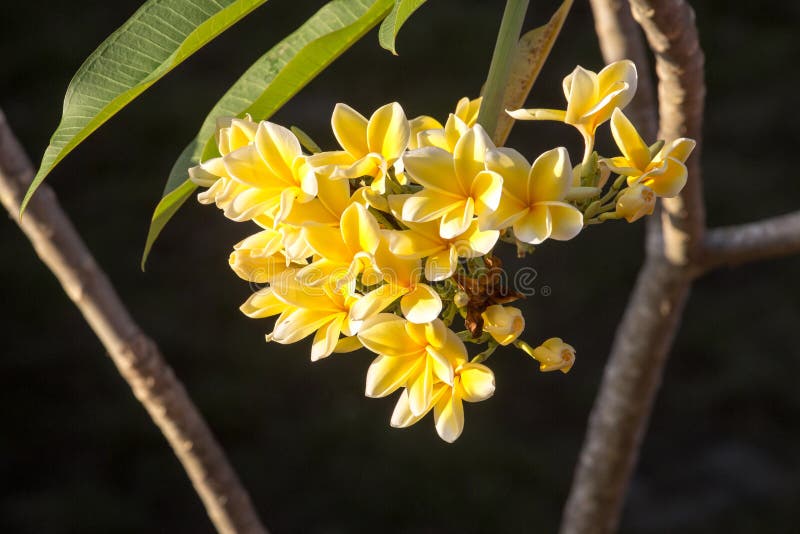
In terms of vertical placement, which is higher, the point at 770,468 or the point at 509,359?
the point at 509,359

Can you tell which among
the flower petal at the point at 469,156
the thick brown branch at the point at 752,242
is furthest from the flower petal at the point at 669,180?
the thick brown branch at the point at 752,242

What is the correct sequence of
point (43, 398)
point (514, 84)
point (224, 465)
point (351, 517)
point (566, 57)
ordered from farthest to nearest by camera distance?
point (566, 57) → point (43, 398) → point (351, 517) → point (224, 465) → point (514, 84)

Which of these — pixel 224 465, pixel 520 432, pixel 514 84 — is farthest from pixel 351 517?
pixel 514 84

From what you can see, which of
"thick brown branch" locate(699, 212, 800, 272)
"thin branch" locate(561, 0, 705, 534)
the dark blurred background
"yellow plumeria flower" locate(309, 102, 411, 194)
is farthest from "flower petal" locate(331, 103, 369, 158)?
the dark blurred background

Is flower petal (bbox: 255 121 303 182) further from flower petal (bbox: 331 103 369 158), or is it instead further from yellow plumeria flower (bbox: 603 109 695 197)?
yellow plumeria flower (bbox: 603 109 695 197)

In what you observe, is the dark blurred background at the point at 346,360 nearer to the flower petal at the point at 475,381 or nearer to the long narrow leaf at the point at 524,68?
the long narrow leaf at the point at 524,68

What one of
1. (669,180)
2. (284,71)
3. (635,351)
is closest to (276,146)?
(284,71)

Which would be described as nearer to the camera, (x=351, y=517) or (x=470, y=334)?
(x=470, y=334)

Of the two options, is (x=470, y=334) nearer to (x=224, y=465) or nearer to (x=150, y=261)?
(x=224, y=465)
